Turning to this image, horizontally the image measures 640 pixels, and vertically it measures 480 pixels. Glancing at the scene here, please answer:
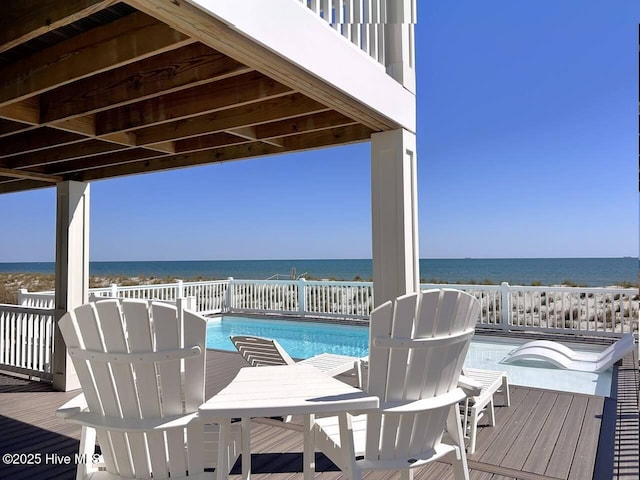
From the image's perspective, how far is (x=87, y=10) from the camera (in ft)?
5.12

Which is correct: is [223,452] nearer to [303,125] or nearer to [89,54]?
[89,54]

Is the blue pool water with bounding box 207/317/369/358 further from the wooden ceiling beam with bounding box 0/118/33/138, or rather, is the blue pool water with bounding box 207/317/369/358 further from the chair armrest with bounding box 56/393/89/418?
the chair armrest with bounding box 56/393/89/418

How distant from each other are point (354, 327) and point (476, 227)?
2230 centimetres

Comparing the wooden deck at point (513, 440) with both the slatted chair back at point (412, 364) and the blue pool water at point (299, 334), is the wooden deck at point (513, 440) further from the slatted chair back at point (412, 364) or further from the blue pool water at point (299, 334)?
the blue pool water at point (299, 334)

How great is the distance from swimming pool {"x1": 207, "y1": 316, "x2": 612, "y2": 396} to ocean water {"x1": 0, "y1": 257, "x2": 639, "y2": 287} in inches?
802

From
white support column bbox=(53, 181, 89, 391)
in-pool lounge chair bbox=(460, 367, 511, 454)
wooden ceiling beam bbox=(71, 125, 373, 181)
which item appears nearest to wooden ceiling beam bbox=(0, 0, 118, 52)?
wooden ceiling beam bbox=(71, 125, 373, 181)

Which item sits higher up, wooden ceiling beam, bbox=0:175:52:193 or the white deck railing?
wooden ceiling beam, bbox=0:175:52:193

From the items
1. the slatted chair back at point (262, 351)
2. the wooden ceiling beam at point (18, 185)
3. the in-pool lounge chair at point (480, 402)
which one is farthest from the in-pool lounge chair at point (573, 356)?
the wooden ceiling beam at point (18, 185)

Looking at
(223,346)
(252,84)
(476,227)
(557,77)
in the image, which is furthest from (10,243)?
(557,77)

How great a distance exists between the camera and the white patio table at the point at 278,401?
1.58 m

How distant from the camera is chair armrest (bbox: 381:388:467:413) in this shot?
1.78 metres

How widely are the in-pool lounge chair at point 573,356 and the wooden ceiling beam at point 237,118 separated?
5.01m

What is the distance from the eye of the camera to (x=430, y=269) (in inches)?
1473

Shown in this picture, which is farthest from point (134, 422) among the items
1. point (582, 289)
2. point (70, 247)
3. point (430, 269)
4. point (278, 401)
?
point (430, 269)
